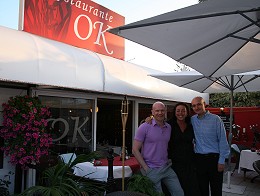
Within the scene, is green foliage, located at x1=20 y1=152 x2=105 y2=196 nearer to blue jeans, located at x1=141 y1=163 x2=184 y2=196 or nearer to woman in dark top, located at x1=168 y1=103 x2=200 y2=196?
blue jeans, located at x1=141 y1=163 x2=184 y2=196

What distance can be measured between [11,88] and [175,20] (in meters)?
3.52

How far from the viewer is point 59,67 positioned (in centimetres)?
452

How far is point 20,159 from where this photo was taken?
14.8 ft

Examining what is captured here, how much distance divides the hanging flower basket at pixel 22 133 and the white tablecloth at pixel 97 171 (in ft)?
2.32

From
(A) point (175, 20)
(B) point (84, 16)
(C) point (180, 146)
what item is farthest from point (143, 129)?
(B) point (84, 16)

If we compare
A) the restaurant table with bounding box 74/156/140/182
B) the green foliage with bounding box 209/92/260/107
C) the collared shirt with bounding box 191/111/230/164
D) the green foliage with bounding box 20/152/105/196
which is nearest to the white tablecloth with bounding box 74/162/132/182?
the restaurant table with bounding box 74/156/140/182

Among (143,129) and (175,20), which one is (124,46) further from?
(175,20)

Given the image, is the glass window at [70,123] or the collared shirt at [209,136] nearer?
the collared shirt at [209,136]

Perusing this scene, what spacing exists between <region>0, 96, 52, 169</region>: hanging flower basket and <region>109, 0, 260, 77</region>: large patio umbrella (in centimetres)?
243

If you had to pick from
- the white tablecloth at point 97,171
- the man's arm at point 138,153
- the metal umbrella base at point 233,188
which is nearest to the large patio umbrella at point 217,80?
the metal umbrella base at point 233,188

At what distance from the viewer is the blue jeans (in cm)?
367

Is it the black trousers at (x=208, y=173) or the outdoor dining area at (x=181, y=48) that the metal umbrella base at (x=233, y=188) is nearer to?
the outdoor dining area at (x=181, y=48)

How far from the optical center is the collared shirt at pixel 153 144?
12.1ft

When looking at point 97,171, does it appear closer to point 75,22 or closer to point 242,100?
point 75,22
